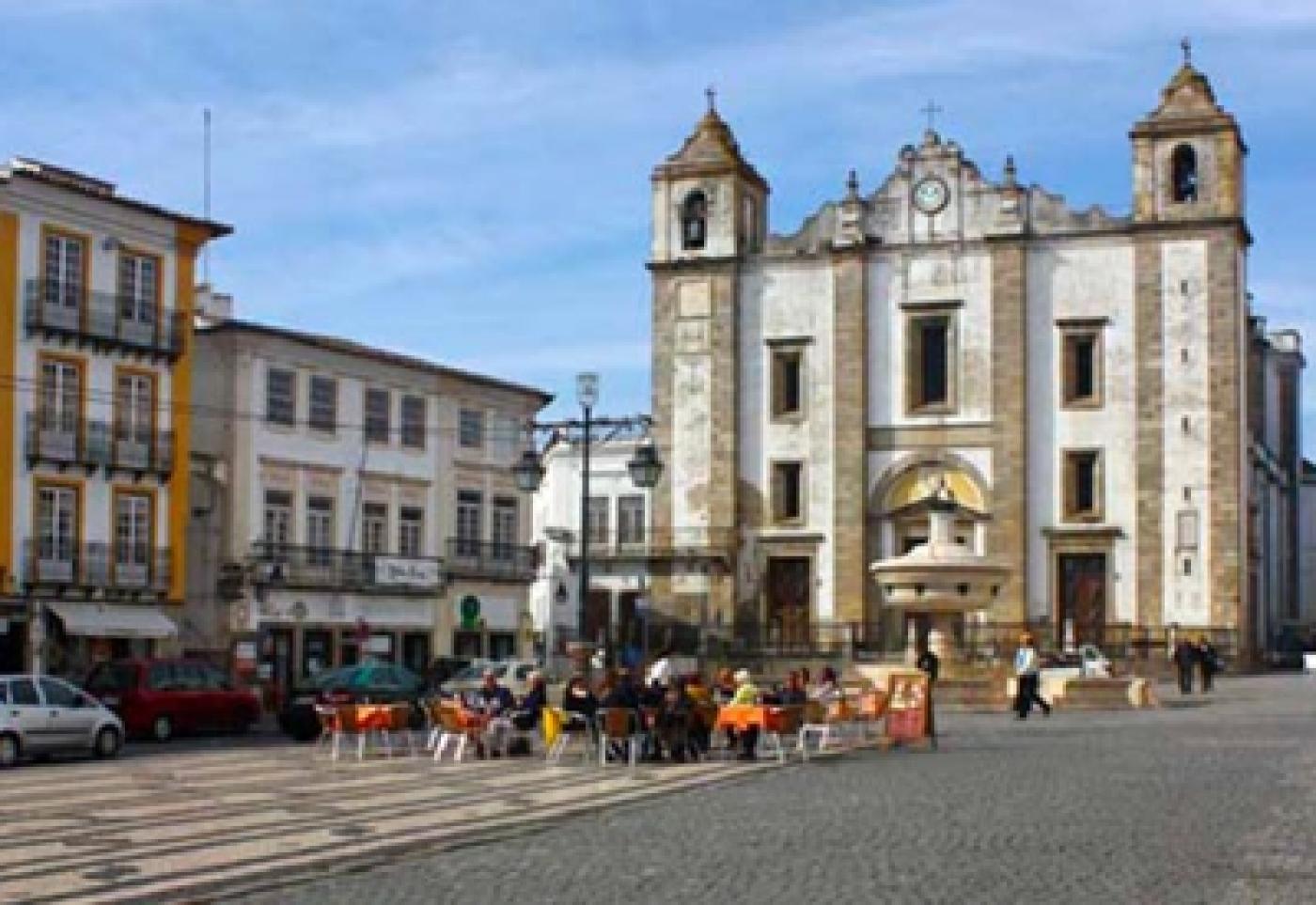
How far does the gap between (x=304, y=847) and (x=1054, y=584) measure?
4565cm

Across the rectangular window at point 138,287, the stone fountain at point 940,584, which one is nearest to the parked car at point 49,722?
the rectangular window at point 138,287

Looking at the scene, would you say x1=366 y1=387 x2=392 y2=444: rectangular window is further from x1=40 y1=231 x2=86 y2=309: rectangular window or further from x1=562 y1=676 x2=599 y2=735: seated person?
x1=562 y1=676 x2=599 y2=735: seated person

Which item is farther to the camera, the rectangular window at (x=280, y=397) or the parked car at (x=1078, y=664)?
the rectangular window at (x=280, y=397)

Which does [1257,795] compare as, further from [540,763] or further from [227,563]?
[227,563]

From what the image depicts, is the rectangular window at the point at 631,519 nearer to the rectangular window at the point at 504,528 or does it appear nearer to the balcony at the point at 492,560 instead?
the rectangular window at the point at 504,528

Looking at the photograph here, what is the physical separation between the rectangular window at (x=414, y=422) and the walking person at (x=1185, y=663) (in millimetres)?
20196

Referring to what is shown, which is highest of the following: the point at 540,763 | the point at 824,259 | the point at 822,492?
the point at 824,259

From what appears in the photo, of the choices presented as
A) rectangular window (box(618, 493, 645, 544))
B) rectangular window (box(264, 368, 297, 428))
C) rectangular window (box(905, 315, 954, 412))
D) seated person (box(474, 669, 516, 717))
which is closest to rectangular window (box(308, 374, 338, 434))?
rectangular window (box(264, 368, 297, 428))

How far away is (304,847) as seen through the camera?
14.9 metres

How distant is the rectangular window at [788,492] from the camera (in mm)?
62625

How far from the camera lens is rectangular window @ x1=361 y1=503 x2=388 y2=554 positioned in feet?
174

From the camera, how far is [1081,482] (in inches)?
2331

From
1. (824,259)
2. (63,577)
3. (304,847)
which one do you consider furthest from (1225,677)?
(304,847)

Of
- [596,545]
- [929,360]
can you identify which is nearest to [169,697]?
[929,360]
